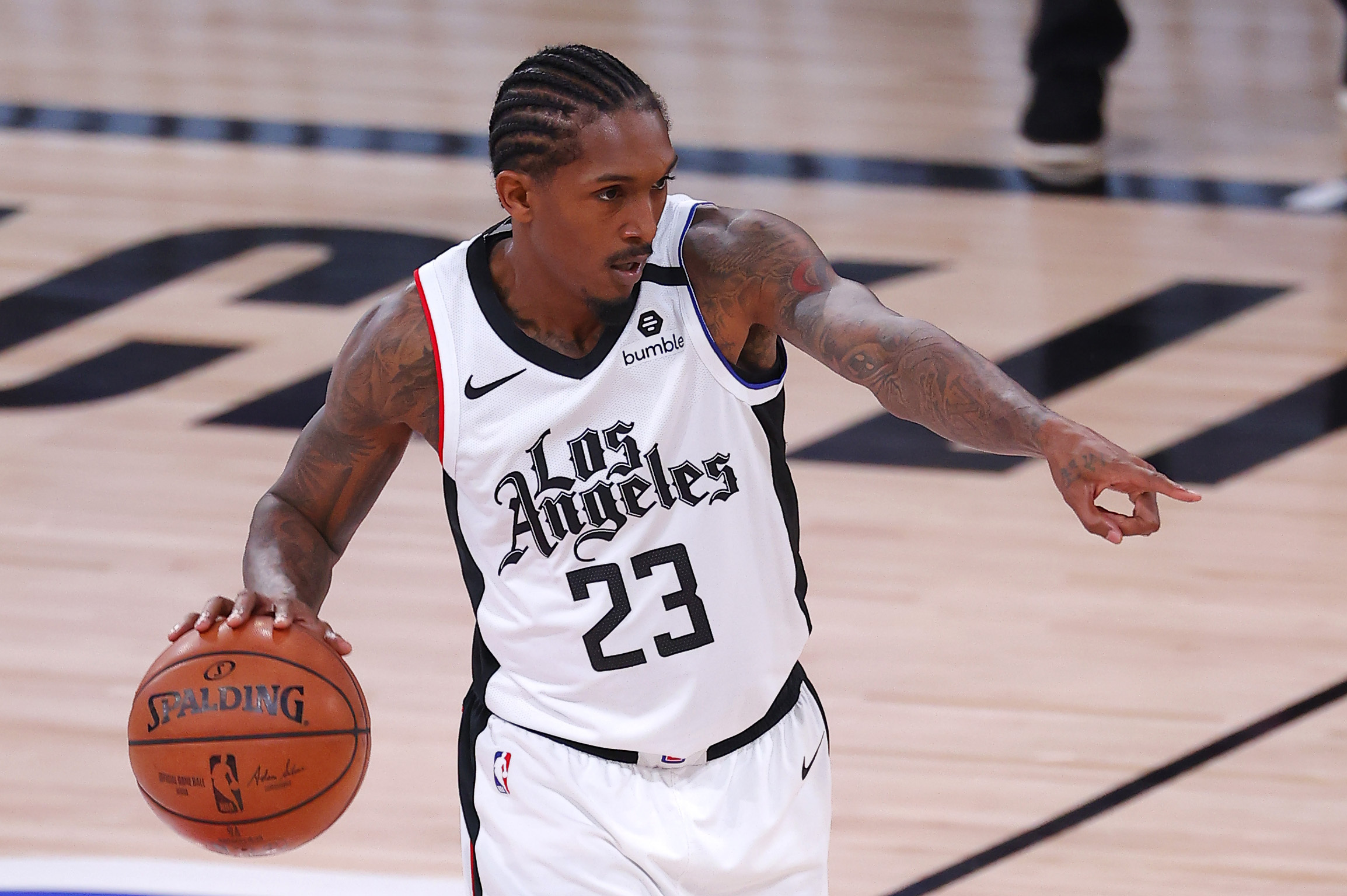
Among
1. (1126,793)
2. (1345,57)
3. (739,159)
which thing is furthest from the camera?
(1345,57)

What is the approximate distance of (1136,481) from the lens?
1.93 meters

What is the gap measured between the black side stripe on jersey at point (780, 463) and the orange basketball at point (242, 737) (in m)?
0.65

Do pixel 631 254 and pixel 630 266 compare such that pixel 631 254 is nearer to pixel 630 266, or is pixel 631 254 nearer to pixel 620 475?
pixel 630 266

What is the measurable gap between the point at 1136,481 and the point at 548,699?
894 millimetres

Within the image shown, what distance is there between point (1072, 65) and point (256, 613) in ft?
17.0

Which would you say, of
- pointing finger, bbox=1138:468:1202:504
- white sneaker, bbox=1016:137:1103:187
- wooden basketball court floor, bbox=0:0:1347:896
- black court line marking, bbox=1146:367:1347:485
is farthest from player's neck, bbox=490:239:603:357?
white sneaker, bbox=1016:137:1103:187

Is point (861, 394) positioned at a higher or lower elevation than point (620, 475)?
lower

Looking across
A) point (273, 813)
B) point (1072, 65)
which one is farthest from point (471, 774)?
point (1072, 65)

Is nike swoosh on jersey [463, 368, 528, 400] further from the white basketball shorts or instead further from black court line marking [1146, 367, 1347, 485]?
black court line marking [1146, 367, 1347, 485]

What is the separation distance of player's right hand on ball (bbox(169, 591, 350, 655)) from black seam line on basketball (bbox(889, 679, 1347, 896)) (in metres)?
1.37

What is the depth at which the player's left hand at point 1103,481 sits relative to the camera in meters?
1.94

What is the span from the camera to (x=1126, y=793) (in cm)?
373

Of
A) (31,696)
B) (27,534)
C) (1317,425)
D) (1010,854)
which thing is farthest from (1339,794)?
(27,534)

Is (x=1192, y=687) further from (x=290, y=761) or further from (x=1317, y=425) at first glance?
(x=290, y=761)
